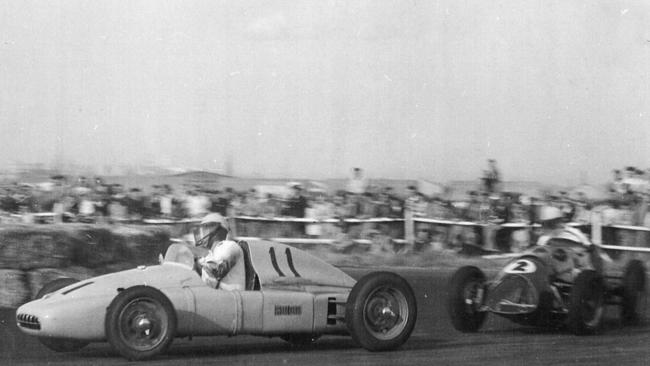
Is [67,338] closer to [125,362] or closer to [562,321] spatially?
[125,362]

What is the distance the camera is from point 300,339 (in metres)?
7.87

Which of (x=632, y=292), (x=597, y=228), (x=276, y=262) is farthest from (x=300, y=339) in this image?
(x=597, y=228)

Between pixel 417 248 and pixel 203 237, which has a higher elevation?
pixel 203 237

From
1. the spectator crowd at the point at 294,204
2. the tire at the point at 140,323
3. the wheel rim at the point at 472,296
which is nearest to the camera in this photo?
the tire at the point at 140,323

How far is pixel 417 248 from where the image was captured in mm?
16609

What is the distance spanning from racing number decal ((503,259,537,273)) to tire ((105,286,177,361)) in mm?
3676

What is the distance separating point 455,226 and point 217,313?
32.2 ft

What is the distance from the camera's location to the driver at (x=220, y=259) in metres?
7.27

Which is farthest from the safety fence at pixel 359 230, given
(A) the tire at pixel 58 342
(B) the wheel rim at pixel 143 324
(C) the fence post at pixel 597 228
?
(B) the wheel rim at pixel 143 324

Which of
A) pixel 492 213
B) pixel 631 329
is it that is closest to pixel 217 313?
pixel 631 329

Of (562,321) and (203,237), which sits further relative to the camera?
(562,321)

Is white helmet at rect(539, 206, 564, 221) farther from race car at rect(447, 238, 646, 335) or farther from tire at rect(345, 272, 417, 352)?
tire at rect(345, 272, 417, 352)

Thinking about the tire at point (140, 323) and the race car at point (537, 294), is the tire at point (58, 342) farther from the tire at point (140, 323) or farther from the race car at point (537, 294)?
the race car at point (537, 294)

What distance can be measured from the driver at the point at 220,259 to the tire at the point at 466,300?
7.85ft
